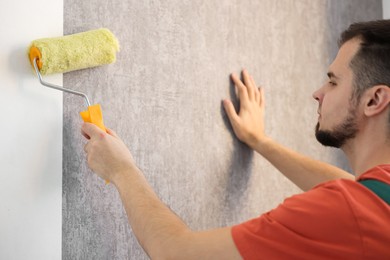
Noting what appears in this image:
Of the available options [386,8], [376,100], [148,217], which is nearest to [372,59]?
[376,100]

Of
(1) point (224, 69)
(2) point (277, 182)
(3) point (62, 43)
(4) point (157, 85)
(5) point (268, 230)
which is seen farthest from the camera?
(2) point (277, 182)

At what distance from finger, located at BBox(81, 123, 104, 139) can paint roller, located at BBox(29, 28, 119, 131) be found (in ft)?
0.03

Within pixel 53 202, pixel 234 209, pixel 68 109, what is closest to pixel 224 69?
pixel 234 209

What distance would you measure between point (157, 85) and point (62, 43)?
0.92 ft

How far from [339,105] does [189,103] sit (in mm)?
355

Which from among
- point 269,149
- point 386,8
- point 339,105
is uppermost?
point 386,8

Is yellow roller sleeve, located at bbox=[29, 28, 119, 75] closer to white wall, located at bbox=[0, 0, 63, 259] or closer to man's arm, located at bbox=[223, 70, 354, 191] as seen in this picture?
white wall, located at bbox=[0, 0, 63, 259]

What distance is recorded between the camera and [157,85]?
1.20 metres

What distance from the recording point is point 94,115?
99cm

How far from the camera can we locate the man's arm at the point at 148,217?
85 centimetres

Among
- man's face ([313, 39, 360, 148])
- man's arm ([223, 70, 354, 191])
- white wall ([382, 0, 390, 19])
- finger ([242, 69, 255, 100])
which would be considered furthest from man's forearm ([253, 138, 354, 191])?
white wall ([382, 0, 390, 19])

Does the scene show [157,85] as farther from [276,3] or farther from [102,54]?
[276,3]

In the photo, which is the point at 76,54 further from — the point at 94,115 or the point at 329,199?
the point at 329,199

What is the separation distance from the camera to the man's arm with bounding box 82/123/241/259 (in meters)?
0.85
